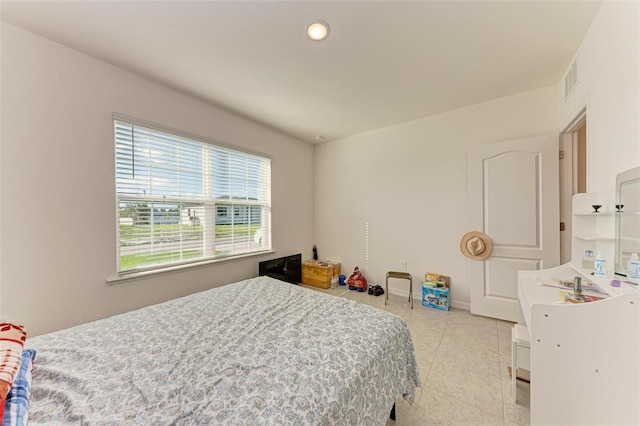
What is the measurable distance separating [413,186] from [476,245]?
1.04 metres

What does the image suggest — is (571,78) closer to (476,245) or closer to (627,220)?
(627,220)

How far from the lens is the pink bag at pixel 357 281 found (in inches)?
135

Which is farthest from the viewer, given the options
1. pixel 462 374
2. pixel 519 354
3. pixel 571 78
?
pixel 571 78

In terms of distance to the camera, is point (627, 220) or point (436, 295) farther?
point (436, 295)

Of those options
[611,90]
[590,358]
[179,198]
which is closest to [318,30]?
[611,90]

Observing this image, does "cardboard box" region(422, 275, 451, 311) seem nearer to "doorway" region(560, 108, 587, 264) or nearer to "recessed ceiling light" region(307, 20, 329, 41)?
"doorway" region(560, 108, 587, 264)

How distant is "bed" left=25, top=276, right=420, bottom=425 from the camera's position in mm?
771

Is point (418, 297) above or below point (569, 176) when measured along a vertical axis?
below

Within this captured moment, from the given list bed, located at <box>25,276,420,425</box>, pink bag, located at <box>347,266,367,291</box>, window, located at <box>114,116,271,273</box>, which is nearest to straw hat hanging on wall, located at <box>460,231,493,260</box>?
pink bag, located at <box>347,266,367,291</box>

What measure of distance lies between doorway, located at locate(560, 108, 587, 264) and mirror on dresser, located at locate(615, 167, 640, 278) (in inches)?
49.6

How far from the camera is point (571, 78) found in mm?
1893

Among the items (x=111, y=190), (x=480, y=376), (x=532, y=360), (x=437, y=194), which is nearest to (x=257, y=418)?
(x=532, y=360)

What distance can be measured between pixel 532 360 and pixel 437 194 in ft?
6.98

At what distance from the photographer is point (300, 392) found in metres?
0.83
